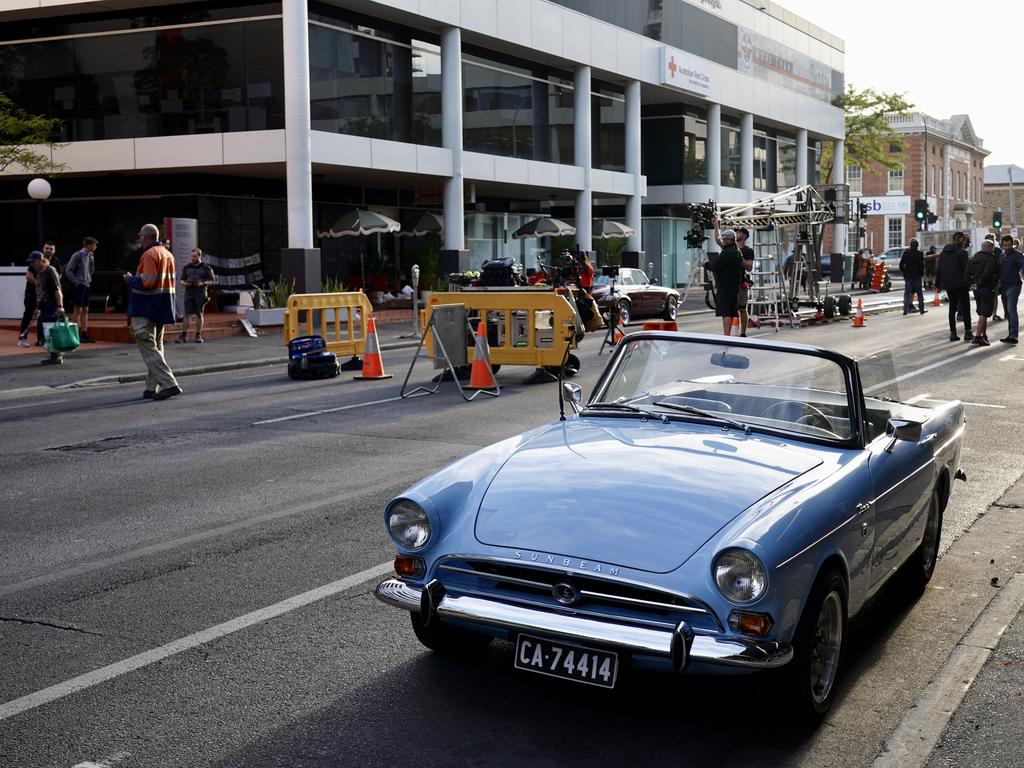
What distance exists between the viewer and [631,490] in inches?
181

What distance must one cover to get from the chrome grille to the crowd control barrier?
13.9 metres

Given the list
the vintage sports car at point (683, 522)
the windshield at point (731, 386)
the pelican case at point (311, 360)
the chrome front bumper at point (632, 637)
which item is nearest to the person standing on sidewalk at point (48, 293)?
the pelican case at point (311, 360)

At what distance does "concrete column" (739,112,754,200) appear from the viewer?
5594cm

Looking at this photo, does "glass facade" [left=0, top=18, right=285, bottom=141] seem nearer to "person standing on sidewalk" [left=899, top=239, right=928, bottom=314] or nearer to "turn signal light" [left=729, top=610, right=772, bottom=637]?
"person standing on sidewalk" [left=899, top=239, right=928, bottom=314]

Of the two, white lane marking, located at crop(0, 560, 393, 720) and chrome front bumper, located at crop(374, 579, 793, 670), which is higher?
chrome front bumper, located at crop(374, 579, 793, 670)

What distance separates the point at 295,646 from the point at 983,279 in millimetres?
19158

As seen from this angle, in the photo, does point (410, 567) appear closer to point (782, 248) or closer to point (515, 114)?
point (782, 248)

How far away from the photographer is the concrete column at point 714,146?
5253 cm

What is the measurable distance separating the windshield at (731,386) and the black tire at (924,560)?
1115 mm

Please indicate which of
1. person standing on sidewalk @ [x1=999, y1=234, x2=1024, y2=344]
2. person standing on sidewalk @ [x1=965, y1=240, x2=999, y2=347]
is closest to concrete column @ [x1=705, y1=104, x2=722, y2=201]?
person standing on sidewalk @ [x1=999, y1=234, x2=1024, y2=344]

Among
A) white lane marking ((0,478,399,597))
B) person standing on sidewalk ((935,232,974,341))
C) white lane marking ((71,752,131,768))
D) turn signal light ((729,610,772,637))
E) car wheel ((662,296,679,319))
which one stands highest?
person standing on sidewalk ((935,232,974,341))

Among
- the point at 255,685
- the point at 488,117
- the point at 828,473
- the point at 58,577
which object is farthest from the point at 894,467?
the point at 488,117

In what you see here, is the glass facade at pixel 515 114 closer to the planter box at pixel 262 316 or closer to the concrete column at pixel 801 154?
the planter box at pixel 262 316

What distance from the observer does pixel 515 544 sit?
172 inches
